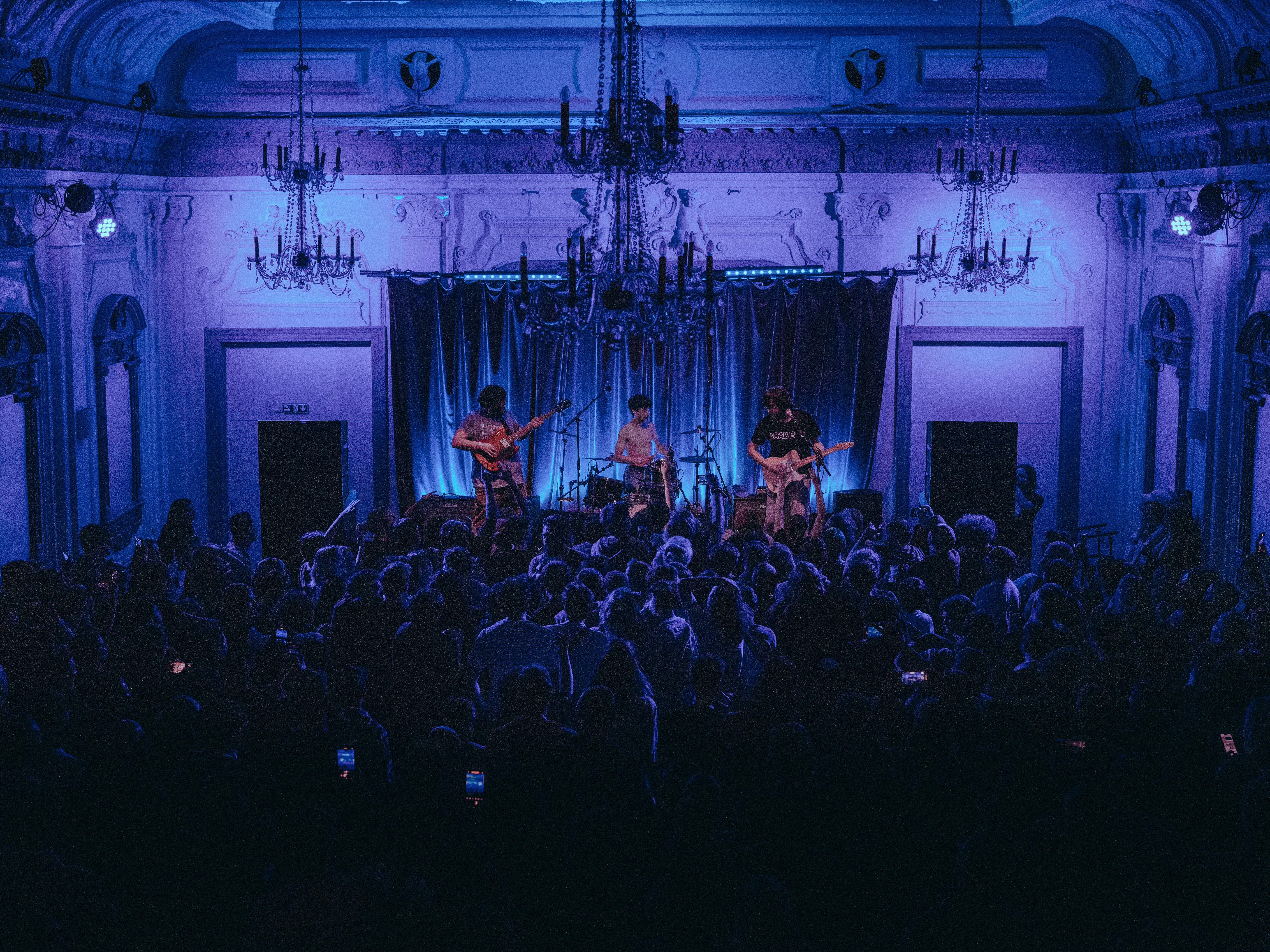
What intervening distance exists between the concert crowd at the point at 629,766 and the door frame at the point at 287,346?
5.54 m

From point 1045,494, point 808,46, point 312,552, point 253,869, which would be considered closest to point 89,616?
point 312,552

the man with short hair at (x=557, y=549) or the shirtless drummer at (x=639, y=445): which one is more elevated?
the shirtless drummer at (x=639, y=445)

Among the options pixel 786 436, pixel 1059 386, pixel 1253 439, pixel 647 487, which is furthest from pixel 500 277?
pixel 1253 439

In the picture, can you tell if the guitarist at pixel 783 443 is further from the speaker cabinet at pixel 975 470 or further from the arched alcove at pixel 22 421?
the arched alcove at pixel 22 421

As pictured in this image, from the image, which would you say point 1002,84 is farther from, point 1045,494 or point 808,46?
point 1045,494

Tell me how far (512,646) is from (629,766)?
1.61 m

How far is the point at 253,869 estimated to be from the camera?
430 centimetres

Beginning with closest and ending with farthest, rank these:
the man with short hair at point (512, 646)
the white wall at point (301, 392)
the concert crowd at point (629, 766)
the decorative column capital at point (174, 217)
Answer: the concert crowd at point (629, 766)
the man with short hair at point (512, 646)
the decorative column capital at point (174, 217)
the white wall at point (301, 392)

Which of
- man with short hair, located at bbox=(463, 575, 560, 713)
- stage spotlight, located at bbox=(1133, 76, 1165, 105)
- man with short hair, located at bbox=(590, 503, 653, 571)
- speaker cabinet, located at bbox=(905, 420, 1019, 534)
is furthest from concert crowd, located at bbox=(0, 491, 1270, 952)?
stage spotlight, located at bbox=(1133, 76, 1165, 105)

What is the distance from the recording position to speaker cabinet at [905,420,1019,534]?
12.1 metres

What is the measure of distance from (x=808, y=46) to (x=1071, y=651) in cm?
815

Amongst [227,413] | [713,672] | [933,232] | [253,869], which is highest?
[933,232]

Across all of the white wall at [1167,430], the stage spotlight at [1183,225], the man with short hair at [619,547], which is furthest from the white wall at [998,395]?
the man with short hair at [619,547]

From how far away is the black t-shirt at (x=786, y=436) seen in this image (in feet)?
36.8
